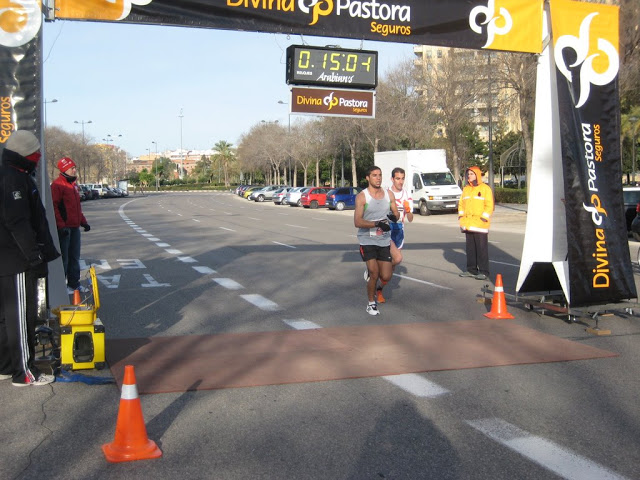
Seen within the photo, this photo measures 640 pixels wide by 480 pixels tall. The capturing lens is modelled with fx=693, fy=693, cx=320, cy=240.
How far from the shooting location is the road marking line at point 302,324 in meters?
8.20

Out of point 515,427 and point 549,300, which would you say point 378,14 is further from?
point 515,427

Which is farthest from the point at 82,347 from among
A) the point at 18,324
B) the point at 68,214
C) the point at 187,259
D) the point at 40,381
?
the point at 187,259

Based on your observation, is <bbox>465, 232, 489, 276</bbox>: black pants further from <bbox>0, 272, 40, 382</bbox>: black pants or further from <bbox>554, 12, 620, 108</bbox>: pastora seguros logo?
<bbox>0, 272, 40, 382</bbox>: black pants

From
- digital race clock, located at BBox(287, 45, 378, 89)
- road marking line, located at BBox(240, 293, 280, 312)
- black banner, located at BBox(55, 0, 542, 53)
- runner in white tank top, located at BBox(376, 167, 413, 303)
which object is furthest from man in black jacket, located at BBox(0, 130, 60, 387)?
runner in white tank top, located at BBox(376, 167, 413, 303)

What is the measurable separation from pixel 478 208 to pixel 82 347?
7737 millimetres

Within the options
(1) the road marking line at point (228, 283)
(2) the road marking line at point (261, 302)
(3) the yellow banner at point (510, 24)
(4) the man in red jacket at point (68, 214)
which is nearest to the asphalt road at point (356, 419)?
(2) the road marking line at point (261, 302)

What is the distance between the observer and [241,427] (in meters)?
4.82

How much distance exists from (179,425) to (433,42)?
22.5 feet

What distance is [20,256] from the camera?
18.0 ft

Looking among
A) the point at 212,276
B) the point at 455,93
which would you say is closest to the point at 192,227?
the point at 212,276

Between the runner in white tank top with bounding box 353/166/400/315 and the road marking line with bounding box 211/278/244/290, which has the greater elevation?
the runner in white tank top with bounding box 353/166/400/315

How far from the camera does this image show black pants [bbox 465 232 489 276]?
12039 millimetres

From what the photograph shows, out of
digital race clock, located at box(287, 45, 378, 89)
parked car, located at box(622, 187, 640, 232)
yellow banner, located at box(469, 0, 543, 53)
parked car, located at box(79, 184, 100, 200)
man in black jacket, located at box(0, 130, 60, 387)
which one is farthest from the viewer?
parked car, located at box(79, 184, 100, 200)

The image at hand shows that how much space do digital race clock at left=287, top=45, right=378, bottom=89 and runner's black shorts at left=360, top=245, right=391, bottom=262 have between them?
10.6 ft
